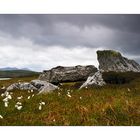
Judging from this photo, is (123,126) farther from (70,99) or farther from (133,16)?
(133,16)

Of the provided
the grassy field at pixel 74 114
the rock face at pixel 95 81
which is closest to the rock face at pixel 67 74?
the rock face at pixel 95 81

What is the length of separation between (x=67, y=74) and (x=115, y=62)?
10.1 metres

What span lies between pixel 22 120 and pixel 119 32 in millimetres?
8599

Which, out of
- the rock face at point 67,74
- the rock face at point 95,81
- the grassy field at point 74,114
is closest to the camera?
the grassy field at point 74,114

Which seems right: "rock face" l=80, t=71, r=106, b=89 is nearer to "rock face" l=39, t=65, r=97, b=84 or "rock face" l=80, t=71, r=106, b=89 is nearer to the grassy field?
"rock face" l=39, t=65, r=97, b=84

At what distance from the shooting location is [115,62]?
1529 inches

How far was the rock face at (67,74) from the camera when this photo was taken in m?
30.1

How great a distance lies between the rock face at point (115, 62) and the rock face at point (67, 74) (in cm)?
696

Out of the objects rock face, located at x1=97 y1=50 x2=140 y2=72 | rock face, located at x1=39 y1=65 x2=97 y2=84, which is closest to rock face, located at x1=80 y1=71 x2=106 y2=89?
rock face, located at x1=39 y1=65 x2=97 y2=84

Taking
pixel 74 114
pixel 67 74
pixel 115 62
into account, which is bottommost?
pixel 74 114

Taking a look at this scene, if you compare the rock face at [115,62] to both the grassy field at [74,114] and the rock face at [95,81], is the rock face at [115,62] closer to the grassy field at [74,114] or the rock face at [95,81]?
the rock face at [95,81]

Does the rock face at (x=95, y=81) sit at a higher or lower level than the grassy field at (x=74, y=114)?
higher

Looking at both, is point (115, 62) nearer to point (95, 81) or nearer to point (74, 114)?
point (95, 81)

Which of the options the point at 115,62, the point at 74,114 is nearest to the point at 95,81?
the point at 74,114
